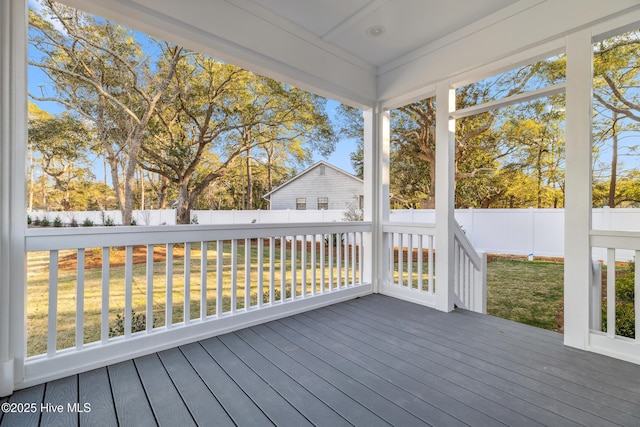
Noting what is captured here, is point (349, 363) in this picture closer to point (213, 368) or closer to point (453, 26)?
point (213, 368)

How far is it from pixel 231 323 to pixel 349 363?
1.19 meters

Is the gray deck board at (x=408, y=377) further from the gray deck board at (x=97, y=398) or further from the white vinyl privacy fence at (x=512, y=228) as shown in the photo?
the white vinyl privacy fence at (x=512, y=228)

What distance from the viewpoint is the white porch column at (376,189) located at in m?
3.80

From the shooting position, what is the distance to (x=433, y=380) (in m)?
1.81

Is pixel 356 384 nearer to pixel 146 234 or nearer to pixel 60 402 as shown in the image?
pixel 60 402

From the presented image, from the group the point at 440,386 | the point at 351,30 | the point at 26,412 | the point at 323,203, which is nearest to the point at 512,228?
the point at 323,203

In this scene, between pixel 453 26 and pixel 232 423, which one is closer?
pixel 232 423

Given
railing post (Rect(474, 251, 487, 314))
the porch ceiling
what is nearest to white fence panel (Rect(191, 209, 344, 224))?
the porch ceiling

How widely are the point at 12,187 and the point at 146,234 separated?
2.50 ft

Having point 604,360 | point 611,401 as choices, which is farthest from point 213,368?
point 604,360

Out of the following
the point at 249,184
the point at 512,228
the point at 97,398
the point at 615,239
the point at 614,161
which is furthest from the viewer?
the point at 512,228

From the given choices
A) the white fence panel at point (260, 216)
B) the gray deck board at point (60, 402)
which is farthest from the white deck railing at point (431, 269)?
the gray deck board at point (60, 402)

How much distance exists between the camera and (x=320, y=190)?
4.91m

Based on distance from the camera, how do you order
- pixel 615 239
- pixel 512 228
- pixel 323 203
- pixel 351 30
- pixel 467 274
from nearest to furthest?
1. pixel 615 239
2. pixel 351 30
3. pixel 467 274
4. pixel 323 203
5. pixel 512 228
